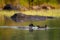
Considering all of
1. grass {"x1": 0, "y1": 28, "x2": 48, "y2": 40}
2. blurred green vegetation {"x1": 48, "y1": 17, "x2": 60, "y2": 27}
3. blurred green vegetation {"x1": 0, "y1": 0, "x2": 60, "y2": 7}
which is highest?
blurred green vegetation {"x1": 0, "y1": 0, "x2": 60, "y2": 7}

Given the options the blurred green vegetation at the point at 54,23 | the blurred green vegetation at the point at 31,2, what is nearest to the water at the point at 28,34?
the blurred green vegetation at the point at 54,23

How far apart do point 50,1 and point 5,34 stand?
4.07 feet

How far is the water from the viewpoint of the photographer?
6887mm

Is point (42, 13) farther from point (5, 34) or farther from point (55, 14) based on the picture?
point (5, 34)

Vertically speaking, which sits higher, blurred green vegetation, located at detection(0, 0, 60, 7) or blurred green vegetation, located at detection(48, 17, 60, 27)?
blurred green vegetation, located at detection(0, 0, 60, 7)

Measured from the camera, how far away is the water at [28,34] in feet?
22.6

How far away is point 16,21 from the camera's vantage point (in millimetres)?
7043

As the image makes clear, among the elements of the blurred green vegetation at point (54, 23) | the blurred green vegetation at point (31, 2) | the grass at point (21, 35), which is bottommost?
the grass at point (21, 35)

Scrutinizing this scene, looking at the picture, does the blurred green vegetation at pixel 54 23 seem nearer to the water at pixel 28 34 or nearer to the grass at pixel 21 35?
the water at pixel 28 34

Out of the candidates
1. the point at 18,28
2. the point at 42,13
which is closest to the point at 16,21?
the point at 18,28

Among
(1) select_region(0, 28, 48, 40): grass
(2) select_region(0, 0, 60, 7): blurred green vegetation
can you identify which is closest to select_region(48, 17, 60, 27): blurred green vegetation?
(1) select_region(0, 28, 48, 40): grass

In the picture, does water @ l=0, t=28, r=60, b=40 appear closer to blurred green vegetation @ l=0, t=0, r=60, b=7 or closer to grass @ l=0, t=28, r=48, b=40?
grass @ l=0, t=28, r=48, b=40

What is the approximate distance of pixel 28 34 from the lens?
6941mm

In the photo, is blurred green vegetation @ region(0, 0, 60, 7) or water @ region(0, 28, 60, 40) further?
blurred green vegetation @ region(0, 0, 60, 7)
